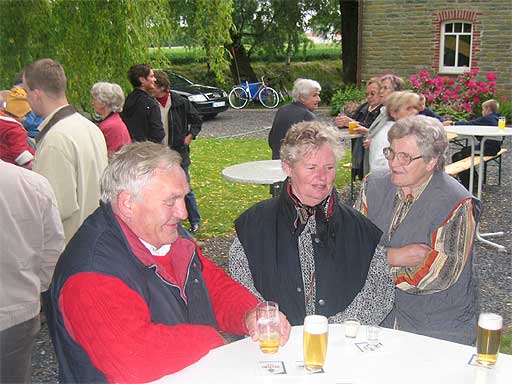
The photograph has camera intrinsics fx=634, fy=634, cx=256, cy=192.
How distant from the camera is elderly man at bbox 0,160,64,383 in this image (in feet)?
8.32

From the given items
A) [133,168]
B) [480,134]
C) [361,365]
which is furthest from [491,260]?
[133,168]

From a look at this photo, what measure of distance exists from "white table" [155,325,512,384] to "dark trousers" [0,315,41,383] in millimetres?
861

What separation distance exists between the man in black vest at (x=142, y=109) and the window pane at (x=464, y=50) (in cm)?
1240

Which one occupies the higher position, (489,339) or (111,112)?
(111,112)

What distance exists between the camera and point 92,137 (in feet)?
12.7

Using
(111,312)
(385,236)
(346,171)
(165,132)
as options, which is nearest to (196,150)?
(346,171)

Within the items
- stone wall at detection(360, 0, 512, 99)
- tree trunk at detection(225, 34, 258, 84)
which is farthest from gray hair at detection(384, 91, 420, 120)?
tree trunk at detection(225, 34, 258, 84)

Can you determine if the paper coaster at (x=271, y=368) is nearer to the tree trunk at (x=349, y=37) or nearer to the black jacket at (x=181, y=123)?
the black jacket at (x=181, y=123)

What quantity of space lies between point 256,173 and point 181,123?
1581 mm

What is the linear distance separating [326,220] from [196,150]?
10.1m

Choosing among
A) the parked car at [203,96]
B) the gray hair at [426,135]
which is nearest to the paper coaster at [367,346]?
the gray hair at [426,135]

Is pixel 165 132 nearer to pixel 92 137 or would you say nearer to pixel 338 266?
pixel 92 137

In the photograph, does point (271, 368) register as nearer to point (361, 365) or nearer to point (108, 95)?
point (361, 365)

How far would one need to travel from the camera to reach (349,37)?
20328 millimetres
